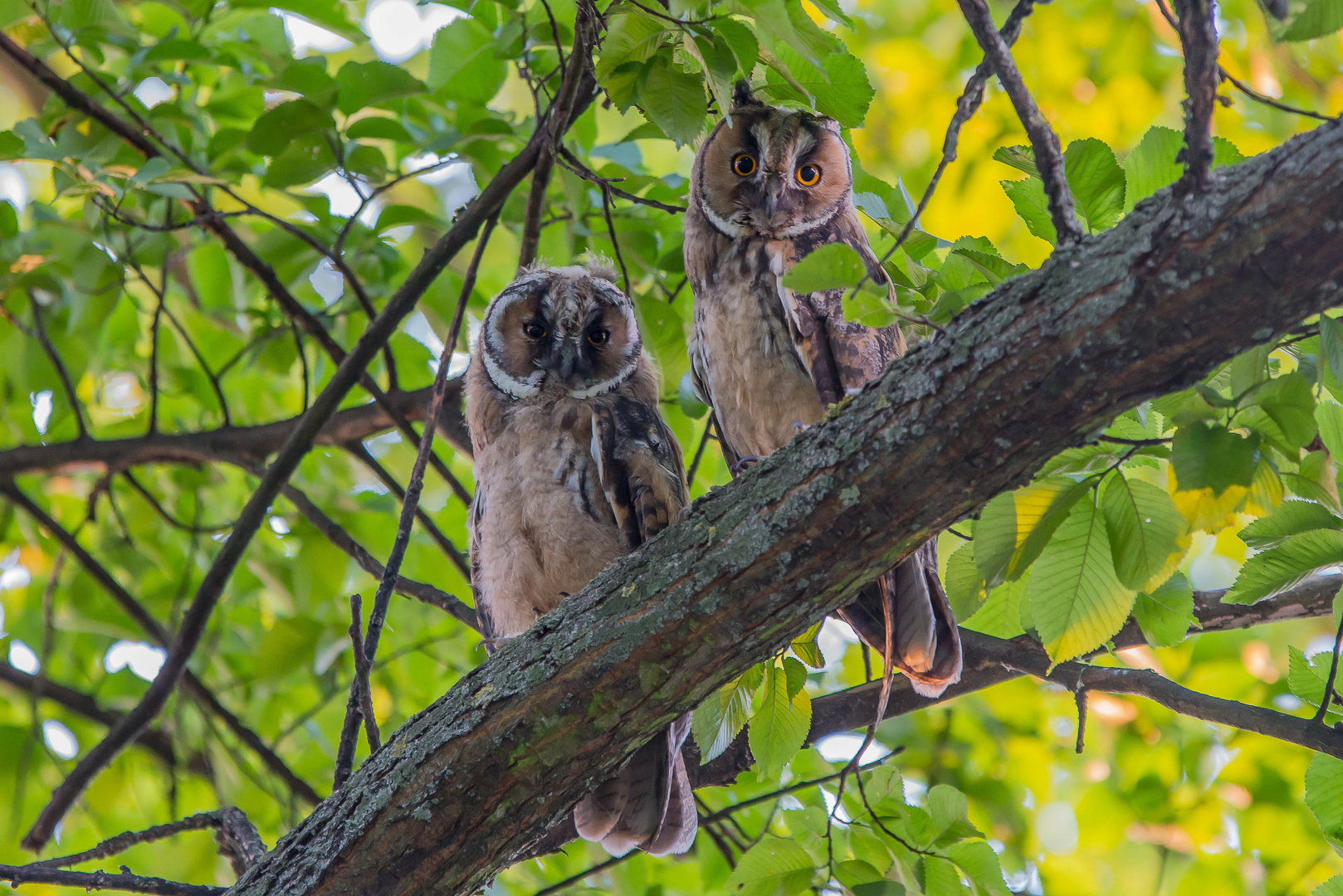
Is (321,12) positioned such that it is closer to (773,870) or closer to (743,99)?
(743,99)

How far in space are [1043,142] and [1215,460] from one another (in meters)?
0.54

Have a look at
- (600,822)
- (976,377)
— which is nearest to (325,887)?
(600,822)

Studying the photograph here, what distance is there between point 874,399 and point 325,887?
1.31 meters

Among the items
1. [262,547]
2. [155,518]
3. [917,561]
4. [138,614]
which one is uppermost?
[155,518]

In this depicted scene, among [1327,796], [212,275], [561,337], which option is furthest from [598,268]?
[1327,796]

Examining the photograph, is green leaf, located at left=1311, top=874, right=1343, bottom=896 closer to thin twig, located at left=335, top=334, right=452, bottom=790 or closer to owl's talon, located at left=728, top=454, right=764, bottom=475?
owl's talon, located at left=728, top=454, right=764, bottom=475

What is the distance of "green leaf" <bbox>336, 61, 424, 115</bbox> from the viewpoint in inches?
116

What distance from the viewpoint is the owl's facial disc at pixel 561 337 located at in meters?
3.13

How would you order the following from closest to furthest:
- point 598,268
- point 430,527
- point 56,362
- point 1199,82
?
point 1199,82 < point 430,527 < point 598,268 < point 56,362

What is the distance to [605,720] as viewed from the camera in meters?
1.82

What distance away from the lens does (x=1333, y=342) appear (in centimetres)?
145

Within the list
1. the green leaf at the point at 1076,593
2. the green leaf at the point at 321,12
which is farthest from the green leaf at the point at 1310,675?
the green leaf at the point at 321,12

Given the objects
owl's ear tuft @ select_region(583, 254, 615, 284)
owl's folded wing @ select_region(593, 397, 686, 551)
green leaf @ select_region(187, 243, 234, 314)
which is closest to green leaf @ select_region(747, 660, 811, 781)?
owl's folded wing @ select_region(593, 397, 686, 551)

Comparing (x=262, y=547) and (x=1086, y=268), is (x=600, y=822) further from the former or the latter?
(x=262, y=547)
